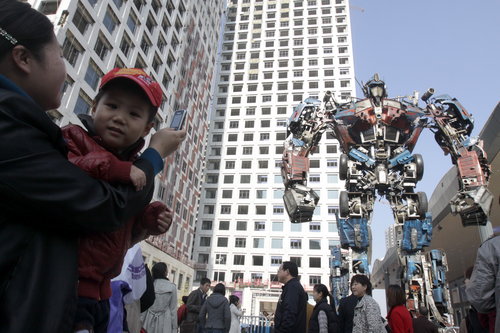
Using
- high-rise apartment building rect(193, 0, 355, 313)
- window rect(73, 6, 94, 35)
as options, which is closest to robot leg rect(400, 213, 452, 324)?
window rect(73, 6, 94, 35)

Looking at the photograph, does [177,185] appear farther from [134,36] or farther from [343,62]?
[343,62]

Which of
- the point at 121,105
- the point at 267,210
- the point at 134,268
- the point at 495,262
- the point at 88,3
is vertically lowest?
the point at 134,268

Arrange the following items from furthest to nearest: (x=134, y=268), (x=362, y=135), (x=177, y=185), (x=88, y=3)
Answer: (x=177, y=185), (x=88, y=3), (x=362, y=135), (x=134, y=268)

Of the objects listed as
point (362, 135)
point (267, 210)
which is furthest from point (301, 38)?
point (362, 135)

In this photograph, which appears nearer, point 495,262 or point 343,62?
point 495,262

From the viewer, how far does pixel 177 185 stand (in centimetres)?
3159

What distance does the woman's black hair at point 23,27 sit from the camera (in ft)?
3.60

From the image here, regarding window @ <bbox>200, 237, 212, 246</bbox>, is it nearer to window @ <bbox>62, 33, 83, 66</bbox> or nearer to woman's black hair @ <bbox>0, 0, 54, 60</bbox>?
window @ <bbox>62, 33, 83, 66</bbox>

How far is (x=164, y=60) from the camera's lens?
28781 mm

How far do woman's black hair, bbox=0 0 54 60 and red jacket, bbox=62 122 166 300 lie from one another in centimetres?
33

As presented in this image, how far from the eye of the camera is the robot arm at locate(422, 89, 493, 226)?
6430 millimetres

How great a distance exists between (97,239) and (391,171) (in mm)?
7542

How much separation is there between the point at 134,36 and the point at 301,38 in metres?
32.5

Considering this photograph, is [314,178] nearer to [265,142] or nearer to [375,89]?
[265,142]
